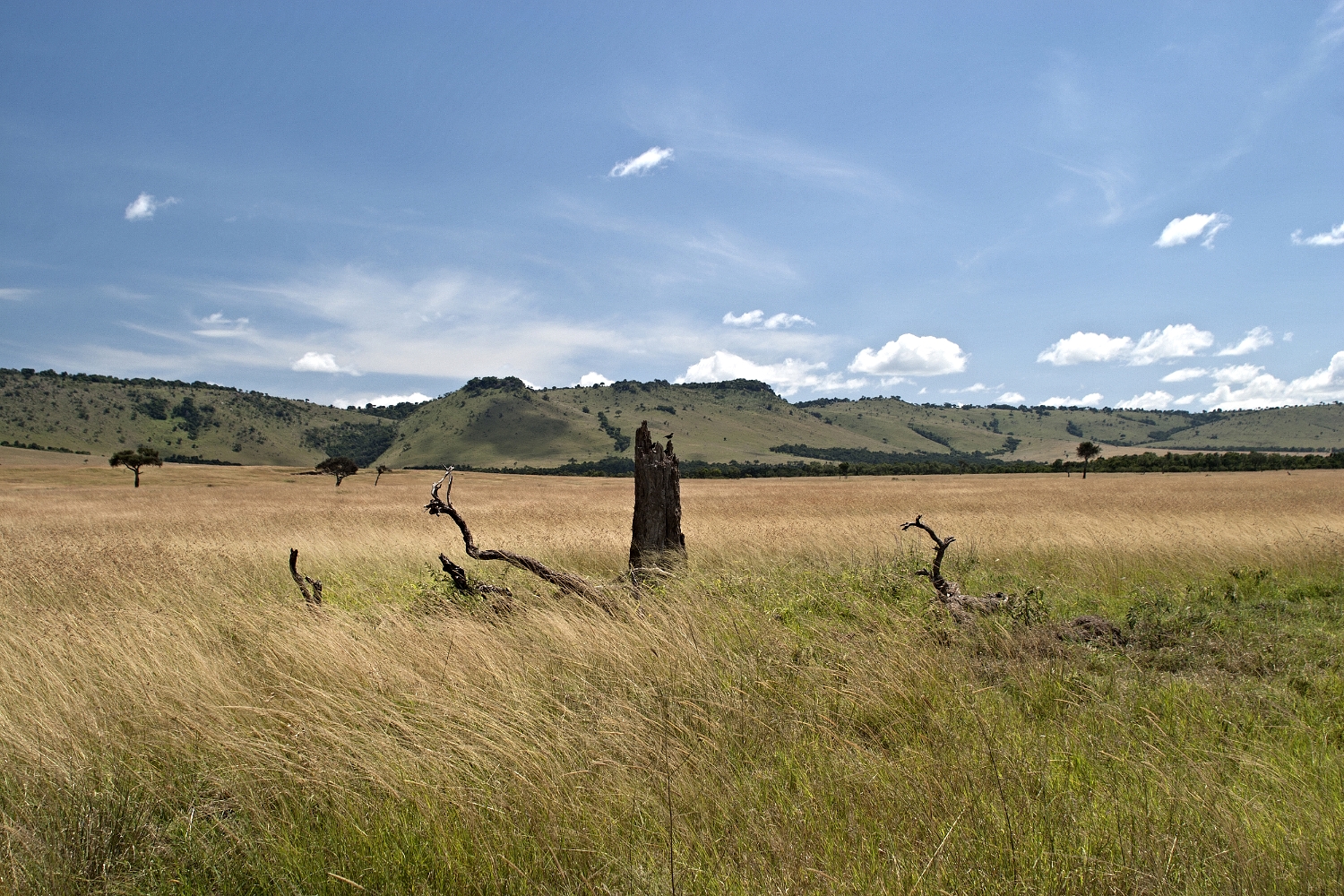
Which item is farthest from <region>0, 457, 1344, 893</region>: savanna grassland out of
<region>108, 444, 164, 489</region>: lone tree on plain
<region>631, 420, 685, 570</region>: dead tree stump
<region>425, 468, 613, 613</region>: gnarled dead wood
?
<region>108, 444, 164, 489</region>: lone tree on plain

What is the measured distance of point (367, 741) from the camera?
12.3 ft

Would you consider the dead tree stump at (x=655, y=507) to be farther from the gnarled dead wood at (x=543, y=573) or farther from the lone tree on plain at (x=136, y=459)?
the lone tree on plain at (x=136, y=459)

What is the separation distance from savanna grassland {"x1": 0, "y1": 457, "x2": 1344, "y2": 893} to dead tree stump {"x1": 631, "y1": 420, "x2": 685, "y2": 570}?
1661mm

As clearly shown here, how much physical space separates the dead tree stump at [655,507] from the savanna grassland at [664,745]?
1.66 metres

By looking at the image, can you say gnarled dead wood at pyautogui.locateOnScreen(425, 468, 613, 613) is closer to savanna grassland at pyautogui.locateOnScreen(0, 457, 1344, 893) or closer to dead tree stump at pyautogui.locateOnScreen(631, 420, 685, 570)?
savanna grassland at pyautogui.locateOnScreen(0, 457, 1344, 893)

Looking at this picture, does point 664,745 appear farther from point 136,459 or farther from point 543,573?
point 136,459

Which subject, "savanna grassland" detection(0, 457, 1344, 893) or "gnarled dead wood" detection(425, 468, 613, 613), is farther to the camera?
"gnarled dead wood" detection(425, 468, 613, 613)

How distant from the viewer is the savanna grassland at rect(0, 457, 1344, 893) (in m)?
2.85

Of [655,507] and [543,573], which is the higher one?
[655,507]

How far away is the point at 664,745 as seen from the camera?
3617mm

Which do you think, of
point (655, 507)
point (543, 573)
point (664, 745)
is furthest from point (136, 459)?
point (664, 745)

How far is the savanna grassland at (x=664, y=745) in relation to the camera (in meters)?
2.85

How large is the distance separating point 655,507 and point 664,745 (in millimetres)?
6177

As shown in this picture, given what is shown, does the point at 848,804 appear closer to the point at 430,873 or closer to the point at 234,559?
the point at 430,873
